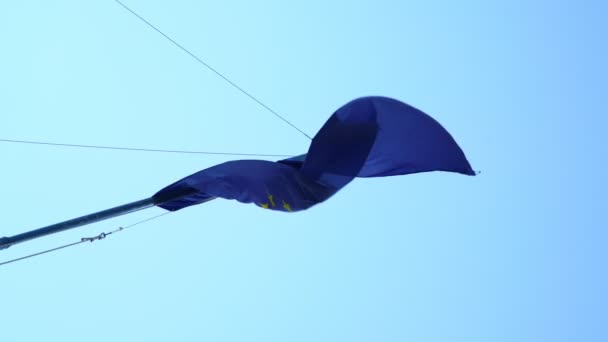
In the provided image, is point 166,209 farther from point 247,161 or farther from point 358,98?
point 358,98

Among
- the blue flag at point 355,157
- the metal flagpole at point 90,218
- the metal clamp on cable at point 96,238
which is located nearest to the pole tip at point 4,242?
the metal flagpole at point 90,218

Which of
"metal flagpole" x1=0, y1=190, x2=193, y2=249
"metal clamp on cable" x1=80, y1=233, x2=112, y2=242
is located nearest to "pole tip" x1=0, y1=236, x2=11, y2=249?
"metal flagpole" x1=0, y1=190, x2=193, y2=249

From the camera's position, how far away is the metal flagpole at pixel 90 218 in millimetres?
5906

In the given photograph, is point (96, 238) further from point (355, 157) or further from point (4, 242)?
point (355, 157)

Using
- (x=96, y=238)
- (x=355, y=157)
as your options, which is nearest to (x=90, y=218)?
(x=96, y=238)

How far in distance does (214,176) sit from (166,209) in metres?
1.13

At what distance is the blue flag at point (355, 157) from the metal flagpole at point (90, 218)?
0.26 ft

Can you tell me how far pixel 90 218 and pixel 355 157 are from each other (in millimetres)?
Result: 2969

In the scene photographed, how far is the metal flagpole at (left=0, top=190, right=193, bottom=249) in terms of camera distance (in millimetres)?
5906

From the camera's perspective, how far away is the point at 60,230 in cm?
621

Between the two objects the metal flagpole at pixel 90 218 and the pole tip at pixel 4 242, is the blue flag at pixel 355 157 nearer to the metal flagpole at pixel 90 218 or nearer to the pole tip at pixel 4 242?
the metal flagpole at pixel 90 218

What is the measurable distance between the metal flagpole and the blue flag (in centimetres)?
8

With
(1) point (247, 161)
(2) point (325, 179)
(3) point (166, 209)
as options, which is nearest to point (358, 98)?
(2) point (325, 179)

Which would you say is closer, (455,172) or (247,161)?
(455,172)
